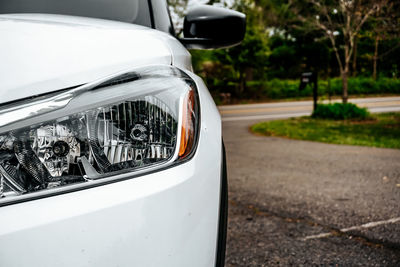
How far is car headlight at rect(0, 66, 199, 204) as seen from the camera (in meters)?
0.94

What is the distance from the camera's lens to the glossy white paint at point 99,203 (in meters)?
0.85

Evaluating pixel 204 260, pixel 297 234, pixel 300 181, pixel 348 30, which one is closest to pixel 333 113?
pixel 348 30

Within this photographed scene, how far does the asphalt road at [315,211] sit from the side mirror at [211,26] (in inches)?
54.6

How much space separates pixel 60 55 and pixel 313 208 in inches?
124

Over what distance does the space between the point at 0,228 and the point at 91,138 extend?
0.93 feet

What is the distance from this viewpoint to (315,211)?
3.64 meters

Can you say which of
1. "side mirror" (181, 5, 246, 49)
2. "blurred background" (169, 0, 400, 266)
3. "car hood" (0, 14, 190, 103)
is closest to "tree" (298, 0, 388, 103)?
"blurred background" (169, 0, 400, 266)

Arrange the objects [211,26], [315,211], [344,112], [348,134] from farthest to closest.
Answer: [344,112] → [348,134] → [315,211] → [211,26]

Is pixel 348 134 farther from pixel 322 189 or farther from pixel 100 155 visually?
pixel 100 155

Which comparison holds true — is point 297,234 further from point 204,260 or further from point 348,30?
point 348,30

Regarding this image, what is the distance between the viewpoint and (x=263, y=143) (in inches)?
347

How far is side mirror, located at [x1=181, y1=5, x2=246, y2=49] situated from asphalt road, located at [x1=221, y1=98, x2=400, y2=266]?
1387 millimetres

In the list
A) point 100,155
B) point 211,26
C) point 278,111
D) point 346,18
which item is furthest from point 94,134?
point 278,111

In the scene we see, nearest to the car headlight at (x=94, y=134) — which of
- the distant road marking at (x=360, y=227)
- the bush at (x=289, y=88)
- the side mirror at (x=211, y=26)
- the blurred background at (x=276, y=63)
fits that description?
the side mirror at (x=211, y=26)
